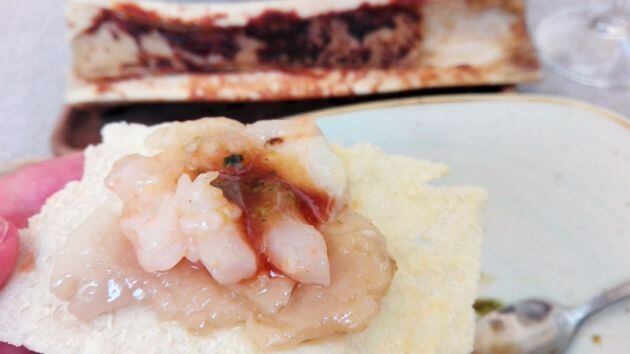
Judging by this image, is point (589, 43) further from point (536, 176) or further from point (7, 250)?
point (7, 250)

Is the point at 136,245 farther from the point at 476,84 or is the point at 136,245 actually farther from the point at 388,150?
the point at 476,84

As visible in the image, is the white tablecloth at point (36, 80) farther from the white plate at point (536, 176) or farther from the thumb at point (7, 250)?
the thumb at point (7, 250)

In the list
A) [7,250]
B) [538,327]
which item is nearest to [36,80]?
[7,250]

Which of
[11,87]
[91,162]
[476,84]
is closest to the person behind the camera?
[91,162]

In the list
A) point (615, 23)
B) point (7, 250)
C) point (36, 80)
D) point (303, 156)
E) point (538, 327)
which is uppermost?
point (303, 156)

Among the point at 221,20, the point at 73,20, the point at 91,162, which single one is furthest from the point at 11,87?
the point at 91,162

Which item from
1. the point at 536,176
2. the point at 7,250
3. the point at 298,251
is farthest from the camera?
the point at 536,176
